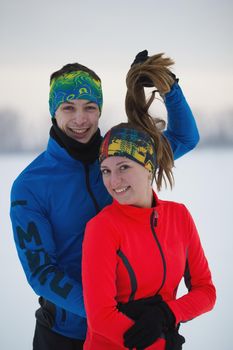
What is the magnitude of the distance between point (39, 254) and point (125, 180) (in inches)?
12.5

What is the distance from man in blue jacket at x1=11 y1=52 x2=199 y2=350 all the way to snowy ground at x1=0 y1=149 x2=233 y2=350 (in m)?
1.11

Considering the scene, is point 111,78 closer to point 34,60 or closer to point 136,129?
point 34,60

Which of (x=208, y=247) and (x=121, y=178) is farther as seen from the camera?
(x=208, y=247)

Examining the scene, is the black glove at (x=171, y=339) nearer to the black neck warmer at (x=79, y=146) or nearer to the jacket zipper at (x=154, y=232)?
the jacket zipper at (x=154, y=232)

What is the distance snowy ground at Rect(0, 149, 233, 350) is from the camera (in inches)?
85.7

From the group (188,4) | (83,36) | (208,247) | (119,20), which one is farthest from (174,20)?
(208,247)

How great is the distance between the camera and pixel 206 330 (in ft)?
7.32

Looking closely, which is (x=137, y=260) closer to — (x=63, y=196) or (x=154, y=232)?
(x=154, y=232)

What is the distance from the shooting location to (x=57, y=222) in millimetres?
1143

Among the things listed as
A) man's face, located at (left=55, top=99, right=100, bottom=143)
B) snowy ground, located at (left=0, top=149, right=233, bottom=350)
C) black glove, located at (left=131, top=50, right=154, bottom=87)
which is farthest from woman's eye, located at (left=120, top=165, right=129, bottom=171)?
snowy ground, located at (left=0, top=149, right=233, bottom=350)

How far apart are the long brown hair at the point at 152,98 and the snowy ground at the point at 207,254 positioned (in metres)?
1.37

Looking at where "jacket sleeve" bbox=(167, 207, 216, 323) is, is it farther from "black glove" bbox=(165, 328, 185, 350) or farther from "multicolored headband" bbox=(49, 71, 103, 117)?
"multicolored headband" bbox=(49, 71, 103, 117)

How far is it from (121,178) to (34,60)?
14.3 ft

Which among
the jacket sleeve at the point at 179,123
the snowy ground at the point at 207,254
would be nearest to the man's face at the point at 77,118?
the jacket sleeve at the point at 179,123
